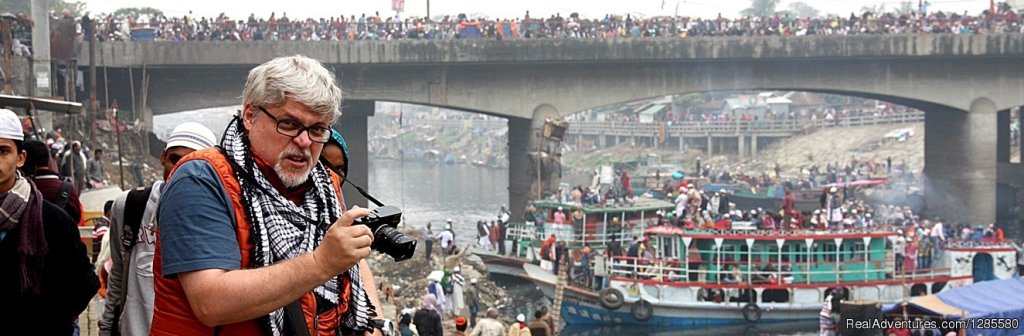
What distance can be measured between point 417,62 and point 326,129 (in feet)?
97.8

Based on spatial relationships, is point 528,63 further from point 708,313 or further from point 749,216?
point 708,313

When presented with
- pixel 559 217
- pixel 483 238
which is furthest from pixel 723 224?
pixel 483 238

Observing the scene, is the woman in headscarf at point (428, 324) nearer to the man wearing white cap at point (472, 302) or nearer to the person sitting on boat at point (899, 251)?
the man wearing white cap at point (472, 302)

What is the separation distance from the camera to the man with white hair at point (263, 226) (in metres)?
2.71

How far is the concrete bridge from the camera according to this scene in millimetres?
32031

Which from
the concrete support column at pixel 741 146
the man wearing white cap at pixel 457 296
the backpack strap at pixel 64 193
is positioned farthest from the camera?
the concrete support column at pixel 741 146

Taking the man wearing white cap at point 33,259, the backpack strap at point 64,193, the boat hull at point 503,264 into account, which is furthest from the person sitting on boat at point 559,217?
the man wearing white cap at point 33,259

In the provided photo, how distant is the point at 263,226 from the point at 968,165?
37.7 m

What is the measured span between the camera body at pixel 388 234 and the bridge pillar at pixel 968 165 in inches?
1472

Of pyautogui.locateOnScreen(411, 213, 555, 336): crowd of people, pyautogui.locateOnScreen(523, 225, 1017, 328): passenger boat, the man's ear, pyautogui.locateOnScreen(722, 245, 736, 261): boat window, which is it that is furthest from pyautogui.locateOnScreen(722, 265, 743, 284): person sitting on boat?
the man's ear

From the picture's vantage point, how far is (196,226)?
108 inches

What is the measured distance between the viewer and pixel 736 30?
3588 centimetres

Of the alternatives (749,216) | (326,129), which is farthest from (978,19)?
(326,129)

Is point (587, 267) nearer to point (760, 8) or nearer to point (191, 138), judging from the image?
point (191, 138)
